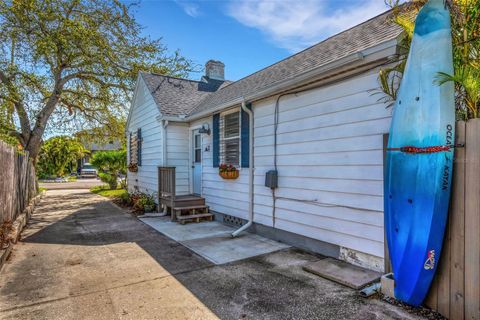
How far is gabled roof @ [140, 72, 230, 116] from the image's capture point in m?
8.72

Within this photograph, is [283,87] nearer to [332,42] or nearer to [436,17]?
[332,42]

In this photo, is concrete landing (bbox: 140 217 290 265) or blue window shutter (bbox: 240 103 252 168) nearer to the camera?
concrete landing (bbox: 140 217 290 265)

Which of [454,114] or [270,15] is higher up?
[270,15]

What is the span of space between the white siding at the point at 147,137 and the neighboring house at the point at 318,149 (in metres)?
1.65

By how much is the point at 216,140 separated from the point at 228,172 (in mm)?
1072

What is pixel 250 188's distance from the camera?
5.81 meters

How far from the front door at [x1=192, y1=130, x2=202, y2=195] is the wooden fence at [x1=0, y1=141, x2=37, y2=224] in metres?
4.16

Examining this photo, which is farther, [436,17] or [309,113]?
[309,113]

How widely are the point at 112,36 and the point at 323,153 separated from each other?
11.3 m

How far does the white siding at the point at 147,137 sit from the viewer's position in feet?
29.1

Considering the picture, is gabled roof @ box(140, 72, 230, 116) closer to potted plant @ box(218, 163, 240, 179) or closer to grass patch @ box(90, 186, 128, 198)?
potted plant @ box(218, 163, 240, 179)

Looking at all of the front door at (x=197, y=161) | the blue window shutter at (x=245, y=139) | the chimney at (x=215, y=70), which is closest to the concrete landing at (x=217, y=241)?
the blue window shutter at (x=245, y=139)

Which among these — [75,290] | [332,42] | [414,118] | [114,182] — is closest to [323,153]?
[414,118]

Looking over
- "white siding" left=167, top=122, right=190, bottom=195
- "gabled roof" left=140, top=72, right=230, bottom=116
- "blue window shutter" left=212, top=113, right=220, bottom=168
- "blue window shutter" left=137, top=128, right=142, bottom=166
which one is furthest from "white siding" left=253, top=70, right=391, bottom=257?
"blue window shutter" left=137, top=128, right=142, bottom=166
